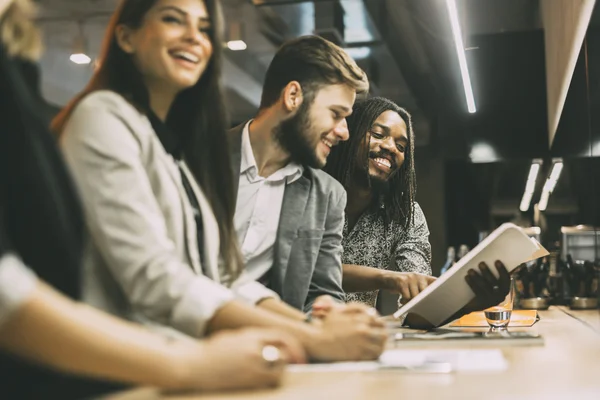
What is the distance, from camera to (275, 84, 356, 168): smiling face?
7.35 feet

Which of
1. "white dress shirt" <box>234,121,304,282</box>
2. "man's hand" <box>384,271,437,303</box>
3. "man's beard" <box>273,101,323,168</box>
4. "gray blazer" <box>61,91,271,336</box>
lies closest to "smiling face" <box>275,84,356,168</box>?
"man's beard" <box>273,101,323,168</box>

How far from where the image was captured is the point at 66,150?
1.19 meters

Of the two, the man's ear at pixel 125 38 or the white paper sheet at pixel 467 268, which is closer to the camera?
the man's ear at pixel 125 38

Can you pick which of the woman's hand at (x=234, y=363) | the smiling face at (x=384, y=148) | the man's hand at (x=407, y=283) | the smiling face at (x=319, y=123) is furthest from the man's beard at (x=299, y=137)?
the woman's hand at (x=234, y=363)

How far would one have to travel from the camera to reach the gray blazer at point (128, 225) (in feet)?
3.66

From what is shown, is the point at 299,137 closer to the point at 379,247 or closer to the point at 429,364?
the point at 379,247

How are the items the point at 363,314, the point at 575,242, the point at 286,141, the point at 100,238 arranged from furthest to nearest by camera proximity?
the point at 575,242 < the point at 286,141 < the point at 363,314 < the point at 100,238

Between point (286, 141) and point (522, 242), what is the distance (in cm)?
76

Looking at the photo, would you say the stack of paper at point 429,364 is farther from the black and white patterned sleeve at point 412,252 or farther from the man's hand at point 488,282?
the black and white patterned sleeve at point 412,252

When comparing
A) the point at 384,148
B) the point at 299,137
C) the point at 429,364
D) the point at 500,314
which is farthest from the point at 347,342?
the point at 384,148

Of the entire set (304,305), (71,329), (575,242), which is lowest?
(575,242)

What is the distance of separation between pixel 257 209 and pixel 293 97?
405 mm

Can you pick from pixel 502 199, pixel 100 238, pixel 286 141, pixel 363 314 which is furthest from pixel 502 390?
pixel 502 199

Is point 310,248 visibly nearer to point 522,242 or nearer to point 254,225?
point 254,225
